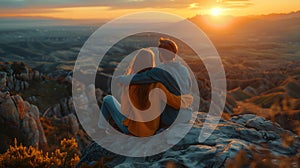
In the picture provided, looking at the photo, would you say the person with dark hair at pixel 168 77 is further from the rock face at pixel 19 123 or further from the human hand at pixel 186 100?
the rock face at pixel 19 123

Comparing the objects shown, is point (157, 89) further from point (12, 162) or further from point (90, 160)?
point (12, 162)

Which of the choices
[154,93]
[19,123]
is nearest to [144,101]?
[154,93]

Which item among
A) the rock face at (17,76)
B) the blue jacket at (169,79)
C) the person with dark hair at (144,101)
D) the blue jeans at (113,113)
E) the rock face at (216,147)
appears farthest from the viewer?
the rock face at (17,76)

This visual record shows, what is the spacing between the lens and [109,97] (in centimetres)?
638

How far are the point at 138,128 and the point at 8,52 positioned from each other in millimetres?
213655

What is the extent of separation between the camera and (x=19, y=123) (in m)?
17.5

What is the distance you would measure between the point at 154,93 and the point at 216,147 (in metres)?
1.49

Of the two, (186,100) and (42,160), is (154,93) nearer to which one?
(186,100)

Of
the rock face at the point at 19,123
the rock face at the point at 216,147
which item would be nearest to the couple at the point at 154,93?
the rock face at the point at 216,147

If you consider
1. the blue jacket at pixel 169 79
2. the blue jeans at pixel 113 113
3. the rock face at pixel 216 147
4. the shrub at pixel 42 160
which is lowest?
the shrub at pixel 42 160

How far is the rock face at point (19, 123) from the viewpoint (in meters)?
16.9

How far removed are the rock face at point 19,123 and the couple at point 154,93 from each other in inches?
493

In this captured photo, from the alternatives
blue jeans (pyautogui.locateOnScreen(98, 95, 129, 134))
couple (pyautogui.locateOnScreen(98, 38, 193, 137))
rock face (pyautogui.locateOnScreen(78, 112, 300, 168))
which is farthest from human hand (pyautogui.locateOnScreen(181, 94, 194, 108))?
blue jeans (pyautogui.locateOnScreen(98, 95, 129, 134))

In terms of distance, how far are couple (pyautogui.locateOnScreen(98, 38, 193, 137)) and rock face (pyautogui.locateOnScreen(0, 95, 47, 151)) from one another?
1252cm
